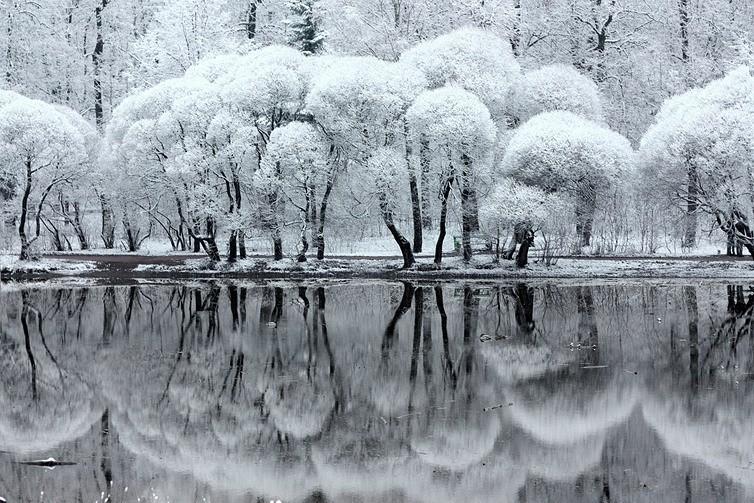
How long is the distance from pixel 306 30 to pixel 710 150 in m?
24.7

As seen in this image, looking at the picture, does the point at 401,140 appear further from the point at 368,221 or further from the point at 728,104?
the point at 728,104

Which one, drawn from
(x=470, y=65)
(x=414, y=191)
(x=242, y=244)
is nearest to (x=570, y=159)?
(x=470, y=65)

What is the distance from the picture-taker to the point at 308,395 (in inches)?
640

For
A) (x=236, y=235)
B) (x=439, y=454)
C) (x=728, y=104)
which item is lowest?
(x=439, y=454)

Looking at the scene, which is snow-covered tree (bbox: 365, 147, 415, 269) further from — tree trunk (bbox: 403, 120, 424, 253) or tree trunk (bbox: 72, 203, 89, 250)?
tree trunk (bbox: 72, 203, 89, 250)

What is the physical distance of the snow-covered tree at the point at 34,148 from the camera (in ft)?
128

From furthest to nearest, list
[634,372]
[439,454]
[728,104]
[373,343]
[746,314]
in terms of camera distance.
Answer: [728,104], [746,314], [373,343], [634,372], [439,454]

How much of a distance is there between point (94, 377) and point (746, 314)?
17503 mm

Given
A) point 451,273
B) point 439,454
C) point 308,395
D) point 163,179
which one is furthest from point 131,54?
point 439,454

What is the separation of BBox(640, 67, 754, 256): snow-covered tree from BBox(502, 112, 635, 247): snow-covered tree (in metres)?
1.46

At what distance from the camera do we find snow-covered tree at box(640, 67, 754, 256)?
34.0 m

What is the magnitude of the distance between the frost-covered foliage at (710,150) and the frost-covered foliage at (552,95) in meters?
4.04

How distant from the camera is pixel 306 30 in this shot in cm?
5025

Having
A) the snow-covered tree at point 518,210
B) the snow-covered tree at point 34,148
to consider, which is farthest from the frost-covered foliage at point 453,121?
the snow-covered tree at point 34,148
